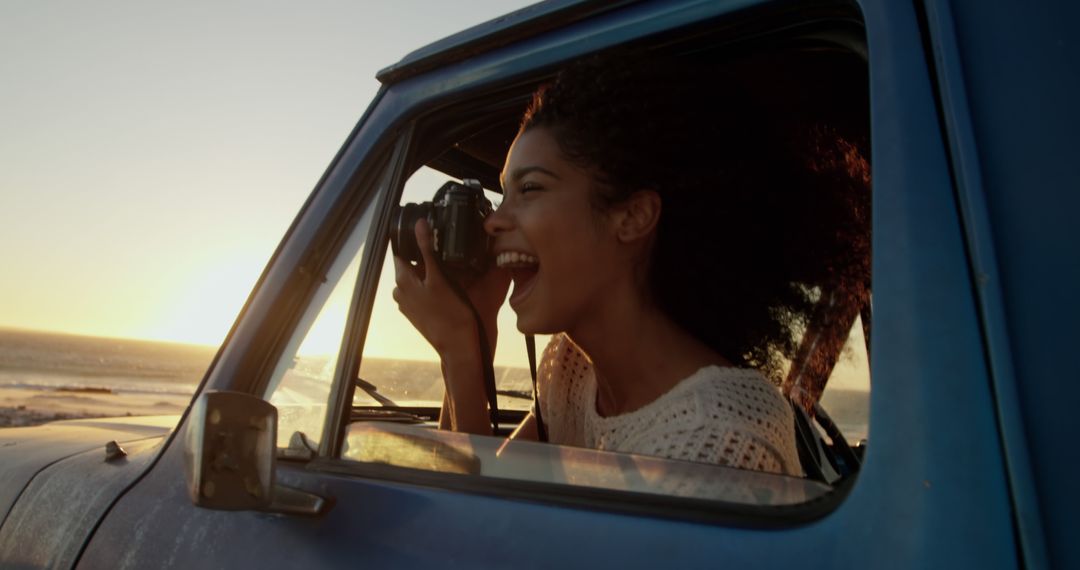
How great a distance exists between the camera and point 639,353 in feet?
6.04

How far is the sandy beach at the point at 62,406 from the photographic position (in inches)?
726

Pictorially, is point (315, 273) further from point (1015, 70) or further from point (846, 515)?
point (1015, 70)

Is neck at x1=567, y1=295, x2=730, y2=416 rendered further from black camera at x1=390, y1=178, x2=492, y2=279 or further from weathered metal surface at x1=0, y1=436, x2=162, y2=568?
weathered metal surface at x1=0, y1=436, x2=162, y2=568

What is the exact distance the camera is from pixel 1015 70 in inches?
36.3

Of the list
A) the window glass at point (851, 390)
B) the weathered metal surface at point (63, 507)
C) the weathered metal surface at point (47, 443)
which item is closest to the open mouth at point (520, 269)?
the window glass at point (851, 390)

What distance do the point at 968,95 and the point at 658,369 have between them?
0.96 meters

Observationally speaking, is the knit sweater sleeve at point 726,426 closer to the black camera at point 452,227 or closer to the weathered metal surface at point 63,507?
the black camera at point 452,227

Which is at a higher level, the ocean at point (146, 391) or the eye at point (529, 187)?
the eye at point (529, 187)

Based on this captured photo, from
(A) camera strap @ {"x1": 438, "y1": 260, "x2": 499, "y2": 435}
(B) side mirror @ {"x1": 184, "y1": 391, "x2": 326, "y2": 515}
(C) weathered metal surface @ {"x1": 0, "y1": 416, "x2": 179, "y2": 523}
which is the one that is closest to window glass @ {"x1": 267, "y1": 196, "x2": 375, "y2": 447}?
(A) camera strap @ {"x1": 438, "y1": 260, "x2": 499, "y2": 435}

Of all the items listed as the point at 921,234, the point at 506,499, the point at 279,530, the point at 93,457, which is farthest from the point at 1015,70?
the point at 93,457

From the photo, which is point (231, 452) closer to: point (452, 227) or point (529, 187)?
point (452, 227)

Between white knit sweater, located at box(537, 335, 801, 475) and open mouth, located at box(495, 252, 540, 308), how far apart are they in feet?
1.01

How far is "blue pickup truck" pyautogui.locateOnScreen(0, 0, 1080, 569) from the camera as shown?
840 millimetres

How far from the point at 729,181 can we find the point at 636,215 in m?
0.20
